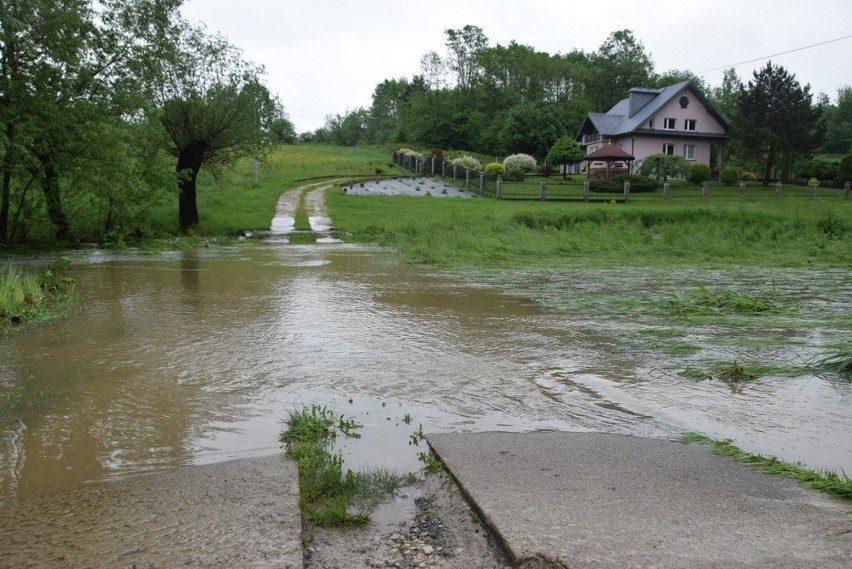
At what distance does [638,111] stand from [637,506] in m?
57.6

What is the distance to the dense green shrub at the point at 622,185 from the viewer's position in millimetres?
39656

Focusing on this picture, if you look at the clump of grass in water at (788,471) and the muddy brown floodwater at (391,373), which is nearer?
the clump of grass in water at (788,471)

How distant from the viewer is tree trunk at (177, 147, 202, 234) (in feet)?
77.1

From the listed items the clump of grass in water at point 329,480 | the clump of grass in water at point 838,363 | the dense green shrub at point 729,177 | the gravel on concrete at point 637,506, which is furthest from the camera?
the dense green shrub at point 729,177

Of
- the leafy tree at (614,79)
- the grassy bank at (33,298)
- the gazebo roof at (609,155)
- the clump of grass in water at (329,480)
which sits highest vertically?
the leafy tree at (614,79)

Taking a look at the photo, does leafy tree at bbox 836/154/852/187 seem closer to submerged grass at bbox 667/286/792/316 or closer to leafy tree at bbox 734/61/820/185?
leafy tree at bbox 734/61/820/185

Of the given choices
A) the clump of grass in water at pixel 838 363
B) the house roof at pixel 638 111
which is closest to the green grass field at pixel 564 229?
the clump of grass in water at pixel 838 363

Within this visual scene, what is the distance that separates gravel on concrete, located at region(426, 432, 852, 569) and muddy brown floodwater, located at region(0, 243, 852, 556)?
19.8 inches

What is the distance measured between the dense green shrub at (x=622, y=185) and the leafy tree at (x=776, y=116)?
1297 centimetres

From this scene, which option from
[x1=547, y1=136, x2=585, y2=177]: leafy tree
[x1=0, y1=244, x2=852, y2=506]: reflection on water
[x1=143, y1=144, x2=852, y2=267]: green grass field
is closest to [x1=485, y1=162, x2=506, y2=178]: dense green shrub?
[x1=547, y1=136, x2=585, y2=177]: leafy tree

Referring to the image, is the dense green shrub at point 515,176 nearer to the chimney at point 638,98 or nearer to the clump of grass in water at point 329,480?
the chimney at point 638,98

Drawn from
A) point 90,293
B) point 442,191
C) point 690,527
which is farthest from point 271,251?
point 442,191

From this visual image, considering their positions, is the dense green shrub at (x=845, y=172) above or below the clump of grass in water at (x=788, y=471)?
above

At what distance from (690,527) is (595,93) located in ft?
285
